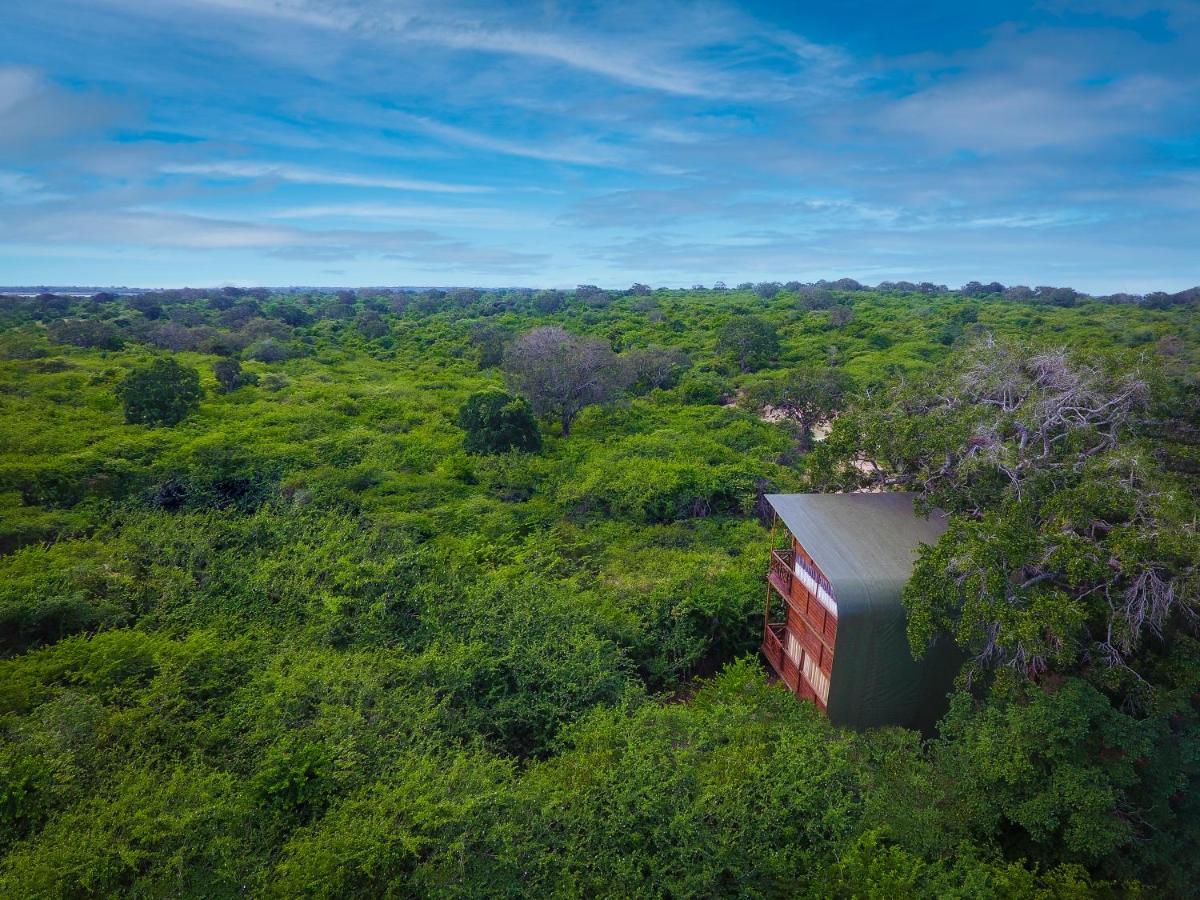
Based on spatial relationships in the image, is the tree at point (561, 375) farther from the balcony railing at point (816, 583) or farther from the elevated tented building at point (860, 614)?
the balcony railing at point (816, 583)

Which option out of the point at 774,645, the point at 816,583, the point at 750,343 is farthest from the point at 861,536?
the point at 750,343

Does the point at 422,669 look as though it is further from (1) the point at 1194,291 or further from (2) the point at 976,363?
(1) the point at 1194,291

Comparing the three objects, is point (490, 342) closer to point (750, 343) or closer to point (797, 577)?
point (750, 343)

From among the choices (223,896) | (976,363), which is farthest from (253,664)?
(976,363)

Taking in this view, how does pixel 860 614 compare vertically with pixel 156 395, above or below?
below

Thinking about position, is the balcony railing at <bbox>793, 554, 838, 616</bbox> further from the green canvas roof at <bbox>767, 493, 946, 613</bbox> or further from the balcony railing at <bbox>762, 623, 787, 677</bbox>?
the balcony railing at <bbox>762, 623, 787, 677</bbox>

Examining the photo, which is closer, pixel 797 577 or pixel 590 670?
pixel 590 670
